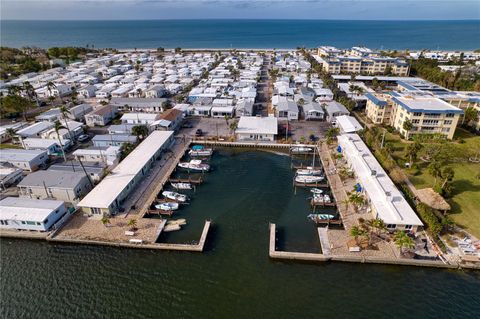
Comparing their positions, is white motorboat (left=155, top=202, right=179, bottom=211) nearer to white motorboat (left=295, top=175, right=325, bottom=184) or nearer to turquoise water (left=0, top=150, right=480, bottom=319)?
turquoise water (left=0, top=150, right=480, bottom=319)

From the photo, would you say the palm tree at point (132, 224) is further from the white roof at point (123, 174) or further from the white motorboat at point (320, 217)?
the white motorboat at point (320, 217)

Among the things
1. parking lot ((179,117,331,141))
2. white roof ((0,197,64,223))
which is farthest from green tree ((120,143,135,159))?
white roof ((0,197,64,223))

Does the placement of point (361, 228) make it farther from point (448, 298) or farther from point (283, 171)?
point (283, 171)

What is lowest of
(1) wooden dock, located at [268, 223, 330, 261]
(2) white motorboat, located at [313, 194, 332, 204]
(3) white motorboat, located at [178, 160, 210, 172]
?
(1) wooden dock, located at [268, 223, 330, 261]

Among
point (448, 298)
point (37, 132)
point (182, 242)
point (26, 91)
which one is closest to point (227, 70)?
point (26, 91)

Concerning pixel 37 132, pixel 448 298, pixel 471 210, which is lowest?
pixel 448 298
